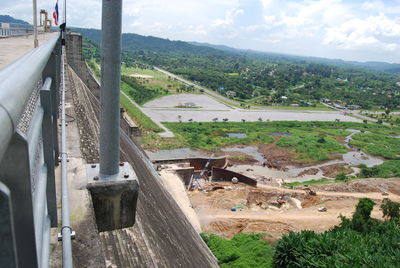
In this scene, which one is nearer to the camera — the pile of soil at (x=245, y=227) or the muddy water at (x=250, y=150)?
the pile of soil at (x=245, y=227)

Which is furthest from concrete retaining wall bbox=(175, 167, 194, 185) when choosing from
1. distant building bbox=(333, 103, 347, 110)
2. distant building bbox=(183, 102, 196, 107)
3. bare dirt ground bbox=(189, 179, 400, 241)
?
distant building bbox=(333, 103, 347, 110)

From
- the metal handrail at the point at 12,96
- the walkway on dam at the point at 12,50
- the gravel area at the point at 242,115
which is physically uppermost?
the metal handrail at the point at 12,96

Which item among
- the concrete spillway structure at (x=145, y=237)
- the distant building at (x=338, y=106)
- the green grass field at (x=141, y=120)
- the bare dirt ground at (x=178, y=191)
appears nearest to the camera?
the concrete spillway structure at (x=145, y=237)

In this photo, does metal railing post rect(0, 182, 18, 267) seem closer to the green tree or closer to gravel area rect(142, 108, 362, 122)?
the green tree

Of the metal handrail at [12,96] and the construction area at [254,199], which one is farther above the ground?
the metal handrail at [12,96]

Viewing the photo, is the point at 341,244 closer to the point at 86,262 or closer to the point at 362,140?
the point at 86,262

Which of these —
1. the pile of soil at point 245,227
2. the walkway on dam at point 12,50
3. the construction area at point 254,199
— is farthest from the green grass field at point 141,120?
the walkway on dam at point 12,50

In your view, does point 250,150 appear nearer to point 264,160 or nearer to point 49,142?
point 264,160

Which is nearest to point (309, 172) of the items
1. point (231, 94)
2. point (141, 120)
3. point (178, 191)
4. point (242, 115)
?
point (178, 191)

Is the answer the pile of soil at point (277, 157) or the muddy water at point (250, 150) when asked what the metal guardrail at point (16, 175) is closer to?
the pile of soil at point (277, 157)
